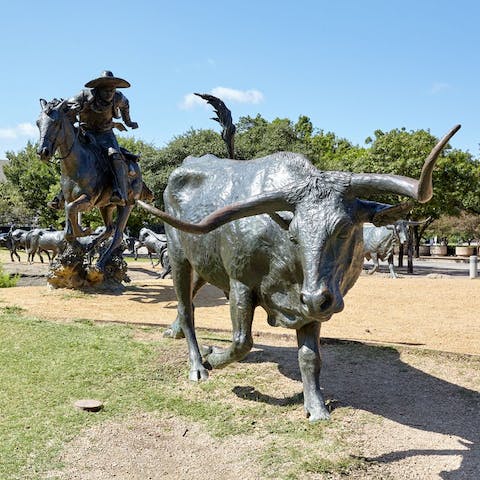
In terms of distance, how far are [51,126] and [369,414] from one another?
6.94 meters

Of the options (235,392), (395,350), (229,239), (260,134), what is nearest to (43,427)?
(235,392)

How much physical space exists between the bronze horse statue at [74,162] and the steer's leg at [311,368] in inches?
214

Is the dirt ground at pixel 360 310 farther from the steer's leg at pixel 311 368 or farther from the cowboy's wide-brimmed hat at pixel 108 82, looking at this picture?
the cowboy's wide-brimmed hat at pixel 108 82

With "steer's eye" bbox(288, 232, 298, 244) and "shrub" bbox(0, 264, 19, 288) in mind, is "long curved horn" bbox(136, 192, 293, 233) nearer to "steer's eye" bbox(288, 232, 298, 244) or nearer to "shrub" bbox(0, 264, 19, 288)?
"steer's eye" bbox(288, 232, 298, 244)

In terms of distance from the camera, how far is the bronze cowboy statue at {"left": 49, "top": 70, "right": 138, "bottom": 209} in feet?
31.9

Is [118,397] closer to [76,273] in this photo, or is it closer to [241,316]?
[241,316]

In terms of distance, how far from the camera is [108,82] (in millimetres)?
9648

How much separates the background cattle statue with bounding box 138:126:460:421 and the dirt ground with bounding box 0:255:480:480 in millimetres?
614

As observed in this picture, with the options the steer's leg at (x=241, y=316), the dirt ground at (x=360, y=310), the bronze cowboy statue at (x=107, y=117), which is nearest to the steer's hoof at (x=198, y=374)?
the steer's leg at (x=241, y=316)

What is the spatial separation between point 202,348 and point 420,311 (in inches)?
233

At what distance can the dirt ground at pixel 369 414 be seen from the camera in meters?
3.51

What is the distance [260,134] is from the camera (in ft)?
105

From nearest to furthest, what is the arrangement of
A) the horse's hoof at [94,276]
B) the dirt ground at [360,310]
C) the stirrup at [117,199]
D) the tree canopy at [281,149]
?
the dirt ground at [360,310] < the stirrup at [117,199] < the horse's hoof at [94,276] < the tree canopy at [281,149]

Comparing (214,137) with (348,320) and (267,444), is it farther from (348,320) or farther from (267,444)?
(267,444)
